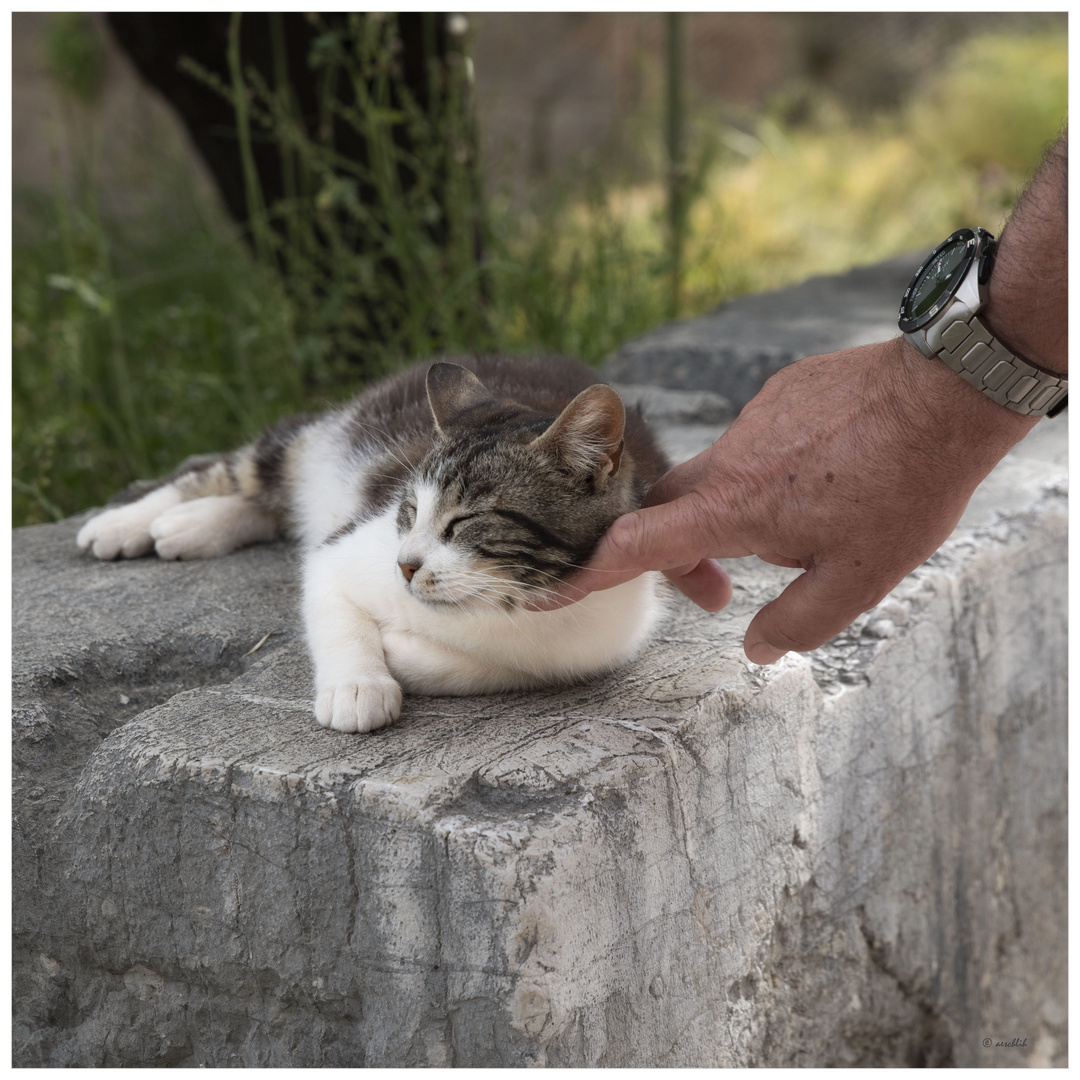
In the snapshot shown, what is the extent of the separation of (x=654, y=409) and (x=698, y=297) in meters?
2.06

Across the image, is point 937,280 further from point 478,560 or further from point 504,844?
point 504,844

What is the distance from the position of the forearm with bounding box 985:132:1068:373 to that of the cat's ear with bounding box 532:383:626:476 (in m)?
0.48

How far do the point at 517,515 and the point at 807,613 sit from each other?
1.34ft

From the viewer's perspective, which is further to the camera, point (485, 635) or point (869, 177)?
point (869, 177)

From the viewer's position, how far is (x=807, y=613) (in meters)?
1.35

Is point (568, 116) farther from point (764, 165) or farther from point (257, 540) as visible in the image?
point (257, 540)

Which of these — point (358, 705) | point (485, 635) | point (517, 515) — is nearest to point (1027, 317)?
point (517, 515)

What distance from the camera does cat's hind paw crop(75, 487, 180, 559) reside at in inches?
80.4

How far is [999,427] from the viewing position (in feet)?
4.25

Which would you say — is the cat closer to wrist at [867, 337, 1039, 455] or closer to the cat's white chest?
the cat's white chest

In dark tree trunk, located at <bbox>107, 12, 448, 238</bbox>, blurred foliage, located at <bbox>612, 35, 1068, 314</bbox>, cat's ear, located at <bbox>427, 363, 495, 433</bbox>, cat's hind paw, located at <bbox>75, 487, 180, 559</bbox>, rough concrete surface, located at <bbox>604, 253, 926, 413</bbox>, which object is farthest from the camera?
blurred foliage, located at <bbox>612, 35, 1068, 314</bbox>

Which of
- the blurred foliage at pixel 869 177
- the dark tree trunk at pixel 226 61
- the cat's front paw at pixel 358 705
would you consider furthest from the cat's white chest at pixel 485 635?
the blurred foliage at pixel 869 177

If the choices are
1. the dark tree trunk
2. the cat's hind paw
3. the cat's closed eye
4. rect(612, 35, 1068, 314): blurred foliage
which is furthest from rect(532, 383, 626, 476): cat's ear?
rect(612, 35, 1068, 314): blurred foliage

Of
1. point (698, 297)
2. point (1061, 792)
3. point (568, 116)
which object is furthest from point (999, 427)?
point (568, 116)
